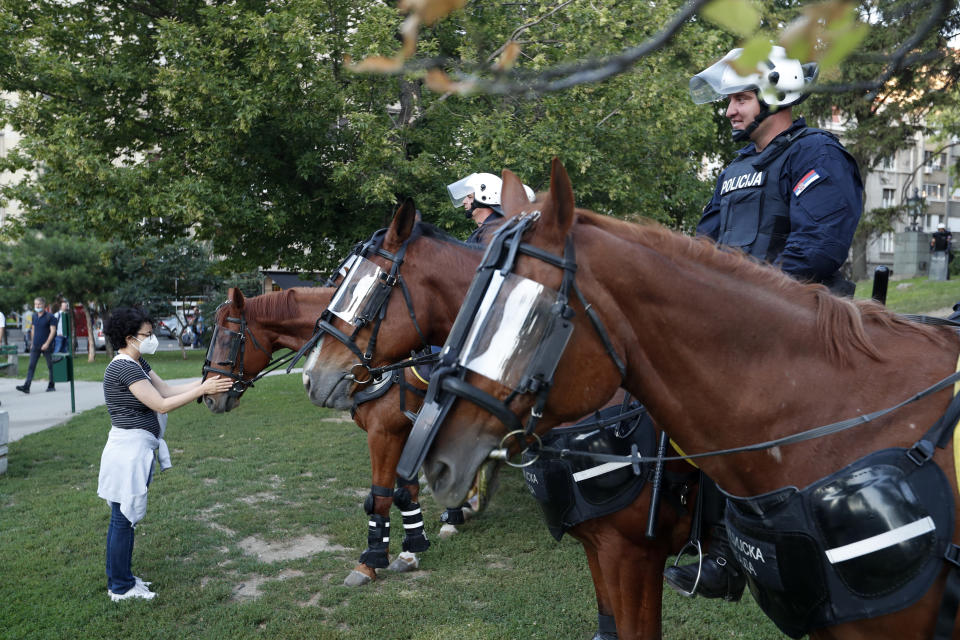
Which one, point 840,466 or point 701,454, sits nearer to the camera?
point 840,466

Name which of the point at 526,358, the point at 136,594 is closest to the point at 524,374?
the point at 526,358

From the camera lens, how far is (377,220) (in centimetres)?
1159

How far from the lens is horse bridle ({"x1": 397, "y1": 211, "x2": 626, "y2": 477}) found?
5.94ft

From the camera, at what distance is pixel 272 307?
6.34 meters

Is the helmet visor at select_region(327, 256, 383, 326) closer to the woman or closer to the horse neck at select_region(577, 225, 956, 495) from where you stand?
the woman

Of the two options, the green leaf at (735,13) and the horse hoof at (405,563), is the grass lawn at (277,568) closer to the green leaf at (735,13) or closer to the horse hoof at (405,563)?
the horse hoof at (405,563)

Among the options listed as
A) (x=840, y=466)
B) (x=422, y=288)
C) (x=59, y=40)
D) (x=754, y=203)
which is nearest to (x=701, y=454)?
(x=840, y=466)

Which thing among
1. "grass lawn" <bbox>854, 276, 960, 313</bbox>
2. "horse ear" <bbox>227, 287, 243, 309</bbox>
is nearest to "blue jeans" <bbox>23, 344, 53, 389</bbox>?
"horse ear" <bbox>227, 287, 243, 309</bbox>

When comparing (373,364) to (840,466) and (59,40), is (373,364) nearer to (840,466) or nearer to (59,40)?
(840,466)

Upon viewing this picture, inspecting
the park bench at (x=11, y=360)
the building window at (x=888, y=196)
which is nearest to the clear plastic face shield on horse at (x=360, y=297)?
the park bench at (x=11, y=360)

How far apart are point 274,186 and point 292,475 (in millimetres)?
4843

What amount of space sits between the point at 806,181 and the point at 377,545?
171 inches

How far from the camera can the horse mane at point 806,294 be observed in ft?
6.71

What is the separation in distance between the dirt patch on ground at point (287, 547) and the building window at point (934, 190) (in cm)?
6055
